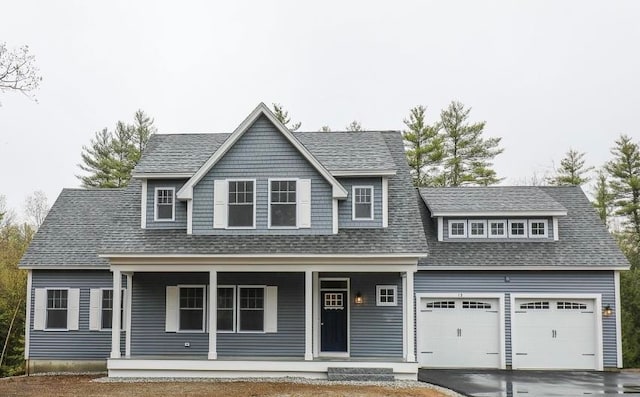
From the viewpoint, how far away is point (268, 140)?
17.6 m

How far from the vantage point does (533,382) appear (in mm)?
16234

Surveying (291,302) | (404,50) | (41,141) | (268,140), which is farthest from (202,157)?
(41,141)

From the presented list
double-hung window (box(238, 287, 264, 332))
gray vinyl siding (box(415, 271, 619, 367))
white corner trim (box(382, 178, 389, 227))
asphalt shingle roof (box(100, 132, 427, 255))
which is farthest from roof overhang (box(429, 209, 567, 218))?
double-hung window (box(238, 287, 264, 332))

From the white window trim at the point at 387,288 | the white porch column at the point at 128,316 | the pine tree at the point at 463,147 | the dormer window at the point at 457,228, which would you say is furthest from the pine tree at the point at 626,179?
the white porch column at the point at 128,316

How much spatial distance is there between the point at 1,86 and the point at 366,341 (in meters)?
11.4

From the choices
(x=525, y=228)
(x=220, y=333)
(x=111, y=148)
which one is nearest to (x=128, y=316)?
(x=220, y=333)

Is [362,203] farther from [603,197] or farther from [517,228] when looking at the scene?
[603,197]

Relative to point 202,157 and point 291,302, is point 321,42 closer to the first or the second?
point 202,157

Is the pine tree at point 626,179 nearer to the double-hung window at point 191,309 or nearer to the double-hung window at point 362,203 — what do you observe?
the double-hung window at point 362,203

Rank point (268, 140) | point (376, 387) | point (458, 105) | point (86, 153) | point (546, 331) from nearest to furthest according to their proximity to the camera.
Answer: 1. point (376, 387)
2. point (268, 140)
3. point (546, 331)
4. point (458, 105)
5. point (86, 153)

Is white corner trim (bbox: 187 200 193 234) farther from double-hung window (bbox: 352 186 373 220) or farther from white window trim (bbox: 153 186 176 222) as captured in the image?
double-hung window (bbox: 352 186 373 220)

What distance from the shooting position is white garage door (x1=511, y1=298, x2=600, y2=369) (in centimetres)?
1875

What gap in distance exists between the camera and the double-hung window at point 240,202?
1744 centimetres

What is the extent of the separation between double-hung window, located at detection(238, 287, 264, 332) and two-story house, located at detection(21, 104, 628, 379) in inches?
1.6
